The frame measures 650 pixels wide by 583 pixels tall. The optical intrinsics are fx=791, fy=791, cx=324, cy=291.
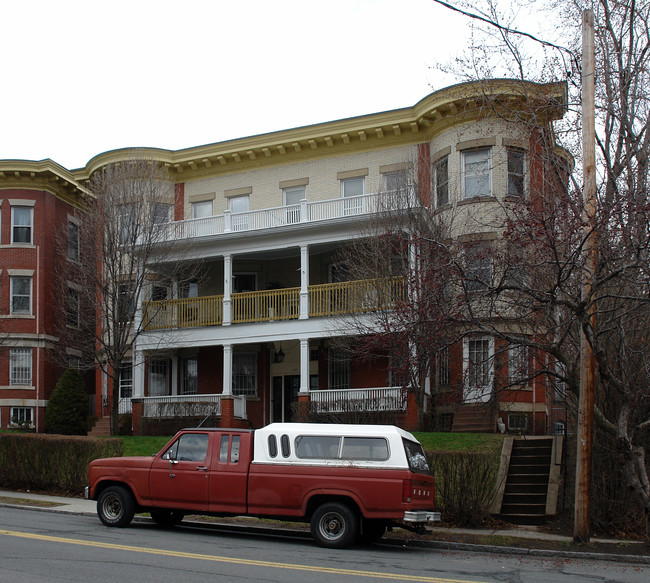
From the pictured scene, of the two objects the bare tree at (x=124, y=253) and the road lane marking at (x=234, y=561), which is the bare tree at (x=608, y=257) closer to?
the road lane marking at (x=234, y=561)

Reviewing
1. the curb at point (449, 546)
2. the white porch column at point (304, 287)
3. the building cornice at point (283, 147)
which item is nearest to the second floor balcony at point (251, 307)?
the white porch column at point (304, 287)

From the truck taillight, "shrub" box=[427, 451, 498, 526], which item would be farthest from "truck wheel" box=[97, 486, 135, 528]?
"shrub" box=[427, 451, 498, 526]

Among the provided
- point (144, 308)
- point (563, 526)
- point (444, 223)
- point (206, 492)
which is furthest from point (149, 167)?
point (563, 526)

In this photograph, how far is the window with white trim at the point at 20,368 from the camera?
104 feet

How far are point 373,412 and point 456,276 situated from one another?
11647mm

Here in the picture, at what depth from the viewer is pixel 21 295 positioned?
1254 inches

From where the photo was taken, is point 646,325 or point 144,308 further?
point 144,308

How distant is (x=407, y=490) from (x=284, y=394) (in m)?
17.7

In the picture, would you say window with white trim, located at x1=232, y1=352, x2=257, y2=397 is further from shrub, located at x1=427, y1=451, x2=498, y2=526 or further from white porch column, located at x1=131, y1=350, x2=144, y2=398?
shrub, located at x1=427, y1=451, x2=498, y2=526

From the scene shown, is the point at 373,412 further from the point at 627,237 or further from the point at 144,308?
the point at 627,237

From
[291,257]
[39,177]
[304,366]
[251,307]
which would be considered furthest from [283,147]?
[39,177]

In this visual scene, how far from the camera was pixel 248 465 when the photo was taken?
12.3 m

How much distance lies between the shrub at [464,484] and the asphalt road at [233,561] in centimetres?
224

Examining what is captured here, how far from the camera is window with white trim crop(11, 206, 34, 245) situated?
A: 32125mm
